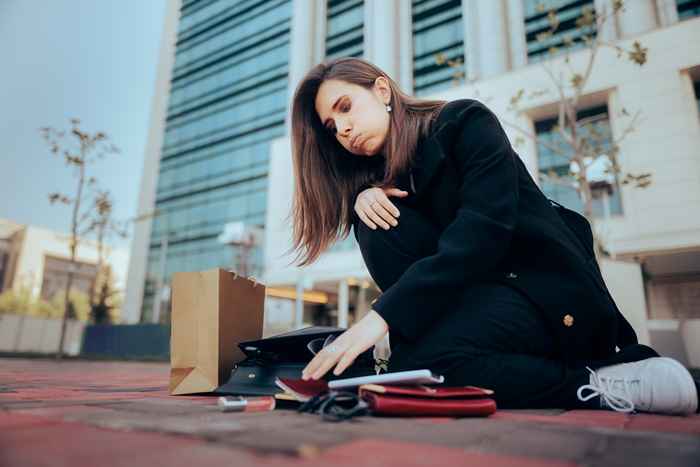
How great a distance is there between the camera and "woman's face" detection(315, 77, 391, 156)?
1.56 m

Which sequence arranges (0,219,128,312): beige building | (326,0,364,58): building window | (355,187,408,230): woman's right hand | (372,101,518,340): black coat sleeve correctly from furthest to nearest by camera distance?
(0,219,128,312): beige building < (326,0,364,58): building window < (355,187,408,230): woman's right hand < (372,101,518,340): black coat sleeve

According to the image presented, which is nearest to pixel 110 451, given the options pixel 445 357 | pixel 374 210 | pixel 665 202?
pixel 445 357

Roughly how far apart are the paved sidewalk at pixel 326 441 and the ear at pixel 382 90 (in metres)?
1.10

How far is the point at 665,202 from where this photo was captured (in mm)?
10672

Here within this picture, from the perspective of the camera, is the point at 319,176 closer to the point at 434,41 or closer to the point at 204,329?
the point at 204,329

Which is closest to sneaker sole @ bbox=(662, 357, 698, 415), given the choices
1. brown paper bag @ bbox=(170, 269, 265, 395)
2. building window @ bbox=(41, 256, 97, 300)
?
brown paper bag @ bbox=(170, 269, 265, 395)

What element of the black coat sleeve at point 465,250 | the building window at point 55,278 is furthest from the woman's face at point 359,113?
the building window at point 55,278

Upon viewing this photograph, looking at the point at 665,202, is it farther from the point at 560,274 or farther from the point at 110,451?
the point at 110,451

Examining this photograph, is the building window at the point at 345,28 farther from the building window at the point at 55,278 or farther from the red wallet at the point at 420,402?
the building window at the point at 55,278

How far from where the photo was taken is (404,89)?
21047mm

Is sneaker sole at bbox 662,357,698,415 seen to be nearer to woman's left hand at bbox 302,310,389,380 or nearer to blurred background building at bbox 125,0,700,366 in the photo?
woman's left hand at bbox 302,310,389,380

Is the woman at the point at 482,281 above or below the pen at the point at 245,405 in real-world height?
above

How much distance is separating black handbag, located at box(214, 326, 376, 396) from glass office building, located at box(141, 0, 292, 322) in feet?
69.6

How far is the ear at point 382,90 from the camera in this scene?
1.60m
